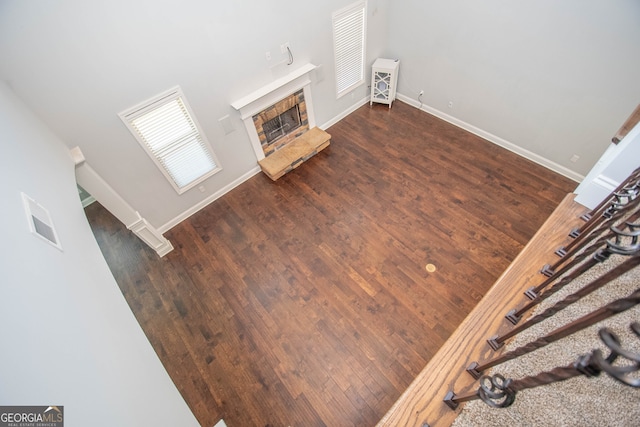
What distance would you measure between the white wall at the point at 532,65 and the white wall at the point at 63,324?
5.77 meters

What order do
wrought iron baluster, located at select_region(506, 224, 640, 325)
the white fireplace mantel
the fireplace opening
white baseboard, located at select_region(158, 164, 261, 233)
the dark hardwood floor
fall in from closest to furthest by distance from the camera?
wrought iron baluster, located at select_region(506, 224, 640, 325)
the dark hardwood floor
the white fireplace mantel
white baseboard, located at select_region(158, 164, 261, 233)
the fireplace opening

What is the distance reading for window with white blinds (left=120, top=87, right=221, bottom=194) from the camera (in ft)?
11.7

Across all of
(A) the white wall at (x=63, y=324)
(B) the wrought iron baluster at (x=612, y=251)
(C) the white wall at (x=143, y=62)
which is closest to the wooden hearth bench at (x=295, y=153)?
(C) the white wall at (x=143, y=62)

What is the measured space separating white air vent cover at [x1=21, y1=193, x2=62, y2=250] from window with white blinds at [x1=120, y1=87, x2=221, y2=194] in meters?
2.06

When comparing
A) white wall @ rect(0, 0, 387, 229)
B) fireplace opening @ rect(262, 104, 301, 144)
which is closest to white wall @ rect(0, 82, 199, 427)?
white wall @ rect(0, 0, 387, 229)

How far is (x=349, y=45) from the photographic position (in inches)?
205

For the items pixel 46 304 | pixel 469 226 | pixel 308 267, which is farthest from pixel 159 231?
pixel 469 226

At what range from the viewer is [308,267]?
13.5 feet

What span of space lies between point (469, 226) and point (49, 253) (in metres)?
4.65

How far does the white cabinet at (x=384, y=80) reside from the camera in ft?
18.7

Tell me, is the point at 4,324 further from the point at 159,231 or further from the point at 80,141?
the point at 159,231

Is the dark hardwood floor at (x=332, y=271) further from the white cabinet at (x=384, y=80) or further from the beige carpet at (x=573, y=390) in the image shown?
the beige carpet at (x=573, y=390)

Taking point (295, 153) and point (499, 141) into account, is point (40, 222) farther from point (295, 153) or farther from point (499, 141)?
point (499, 141)

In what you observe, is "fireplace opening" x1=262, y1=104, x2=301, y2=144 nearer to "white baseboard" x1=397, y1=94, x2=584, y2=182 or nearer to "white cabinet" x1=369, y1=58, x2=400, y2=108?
"white cabinet" x1=369, y1=58, x2=400, y2=108
